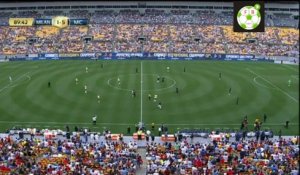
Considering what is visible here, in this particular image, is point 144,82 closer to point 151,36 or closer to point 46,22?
point 151,36

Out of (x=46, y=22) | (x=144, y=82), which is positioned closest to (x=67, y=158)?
(x=144, y=82)

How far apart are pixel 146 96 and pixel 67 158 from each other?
20.5 meters

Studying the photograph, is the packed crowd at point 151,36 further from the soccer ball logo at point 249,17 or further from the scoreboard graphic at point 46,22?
the soccer ball logo at point 249,17

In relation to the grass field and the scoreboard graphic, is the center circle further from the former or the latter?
the scoreboard graphic

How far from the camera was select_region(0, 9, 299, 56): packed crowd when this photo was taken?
253 ft

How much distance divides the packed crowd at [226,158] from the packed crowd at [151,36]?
4586 centimetres

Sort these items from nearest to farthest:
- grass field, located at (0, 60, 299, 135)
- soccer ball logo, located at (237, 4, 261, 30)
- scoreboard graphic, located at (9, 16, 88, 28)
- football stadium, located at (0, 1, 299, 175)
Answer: soccer ball logo, located at (237, 4, 261, 30)
football stadium, located at (0, 1, 299, 175)
grass field, located at (0, 60, 299, 135)
scoreboard graphic, located at (9, 16, 88, 28)

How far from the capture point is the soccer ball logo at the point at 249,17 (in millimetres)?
13711

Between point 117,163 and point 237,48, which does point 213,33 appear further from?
point 117,163

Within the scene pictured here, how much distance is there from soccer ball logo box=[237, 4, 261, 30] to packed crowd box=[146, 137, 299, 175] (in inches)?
537

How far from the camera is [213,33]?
8362 centimetres

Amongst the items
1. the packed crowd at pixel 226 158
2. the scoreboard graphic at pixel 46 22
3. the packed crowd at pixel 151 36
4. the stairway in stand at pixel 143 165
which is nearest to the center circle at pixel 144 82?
the stairway in stand at pixel 143 165


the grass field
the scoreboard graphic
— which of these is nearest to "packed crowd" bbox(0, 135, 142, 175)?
the grass field

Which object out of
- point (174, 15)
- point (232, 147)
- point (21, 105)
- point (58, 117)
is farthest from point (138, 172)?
point (174, 15)
